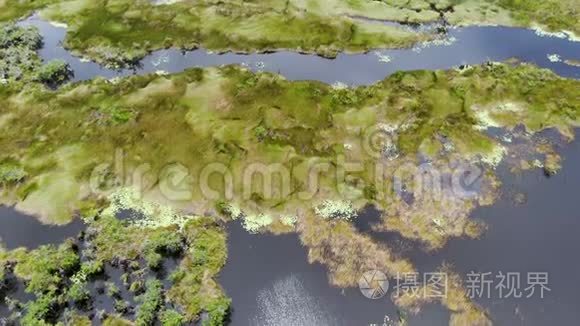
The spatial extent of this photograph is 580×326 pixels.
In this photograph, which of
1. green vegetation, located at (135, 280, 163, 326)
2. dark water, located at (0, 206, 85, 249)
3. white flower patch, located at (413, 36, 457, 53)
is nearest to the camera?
green vegetation, located at (135, 280, 163, 326)

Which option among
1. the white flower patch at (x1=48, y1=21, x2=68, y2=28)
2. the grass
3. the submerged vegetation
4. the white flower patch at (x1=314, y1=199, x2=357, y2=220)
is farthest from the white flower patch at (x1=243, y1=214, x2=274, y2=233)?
the white flower patch at (x1=48, y1=21, x2=68, y2=28)

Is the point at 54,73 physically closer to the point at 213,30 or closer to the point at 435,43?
the point at 213,30

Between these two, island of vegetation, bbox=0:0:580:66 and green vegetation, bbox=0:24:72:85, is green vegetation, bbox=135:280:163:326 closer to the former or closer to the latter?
green vegetation, bbox=0:24:72:85

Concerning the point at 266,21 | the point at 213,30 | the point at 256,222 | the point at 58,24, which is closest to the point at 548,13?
the point at 266,21

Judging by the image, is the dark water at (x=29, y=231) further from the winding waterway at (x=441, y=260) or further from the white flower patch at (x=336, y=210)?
the white flower patch at (x=336, y=210)

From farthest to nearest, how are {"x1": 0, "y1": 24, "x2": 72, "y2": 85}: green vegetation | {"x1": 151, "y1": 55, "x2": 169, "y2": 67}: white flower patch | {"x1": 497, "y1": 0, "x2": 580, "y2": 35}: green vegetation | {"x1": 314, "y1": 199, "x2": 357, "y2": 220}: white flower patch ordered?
{"x1": 497, "y1": 0, "x2": 580, "y2": 35}: green vegetation → {"x1": 151, "y1": 55, "x2": 169, "y2": 67}: white flower patch → {"x1": 0, "y1": 24, "x2": 72, "y2": 85}: green vegetation → {"x1": 314, "y1": 199, "x2": 357, "y2": 220}: white flower patch

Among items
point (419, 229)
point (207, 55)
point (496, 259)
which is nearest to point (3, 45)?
point (207, 55)

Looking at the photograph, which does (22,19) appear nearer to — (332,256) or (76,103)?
(76,103)
